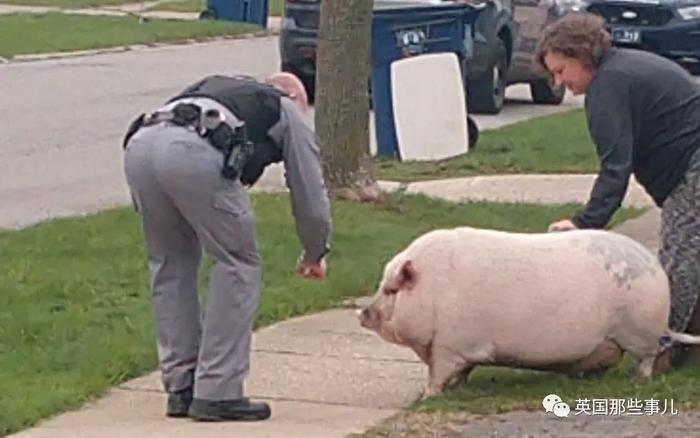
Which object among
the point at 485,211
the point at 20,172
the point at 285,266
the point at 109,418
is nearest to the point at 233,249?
the point at 109,418

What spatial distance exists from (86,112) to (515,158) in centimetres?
576

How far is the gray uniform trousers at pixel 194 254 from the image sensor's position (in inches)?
259

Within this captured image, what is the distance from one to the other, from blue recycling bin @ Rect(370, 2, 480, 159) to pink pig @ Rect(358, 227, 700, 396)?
8292 millimetres

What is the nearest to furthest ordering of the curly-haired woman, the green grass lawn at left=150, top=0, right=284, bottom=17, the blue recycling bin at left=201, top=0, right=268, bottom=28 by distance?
the curly-haired woman, the blue recycling bin at left=201, top=0, right=268, bottom=28, the green grass lawn at left=150, top=0, right=284, bottom=17

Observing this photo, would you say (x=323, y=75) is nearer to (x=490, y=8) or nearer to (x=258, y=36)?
(x=490, y=8)

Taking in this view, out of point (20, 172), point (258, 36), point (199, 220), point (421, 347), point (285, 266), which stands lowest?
point (258, 36)

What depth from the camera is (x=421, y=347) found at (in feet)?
23.1

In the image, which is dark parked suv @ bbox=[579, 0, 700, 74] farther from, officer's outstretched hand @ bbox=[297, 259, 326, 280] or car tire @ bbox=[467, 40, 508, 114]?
officer's outstretched hand @ bbox=[297, 259, 326, 280]

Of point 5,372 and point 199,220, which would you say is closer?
point 199,220

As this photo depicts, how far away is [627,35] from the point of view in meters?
23.6

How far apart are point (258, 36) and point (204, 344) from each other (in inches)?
1008

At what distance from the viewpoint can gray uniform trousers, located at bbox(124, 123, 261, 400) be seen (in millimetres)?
6570

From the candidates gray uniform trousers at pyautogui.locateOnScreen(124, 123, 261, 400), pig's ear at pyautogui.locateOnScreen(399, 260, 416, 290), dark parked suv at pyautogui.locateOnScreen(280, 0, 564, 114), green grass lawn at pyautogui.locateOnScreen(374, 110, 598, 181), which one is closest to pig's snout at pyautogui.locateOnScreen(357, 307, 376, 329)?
pig's ear at pyautogui.locateOnScreen(399, 260, 416, 290)

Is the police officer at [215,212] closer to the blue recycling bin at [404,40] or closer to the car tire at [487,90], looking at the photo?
the blue recycling bin at [404,40]
